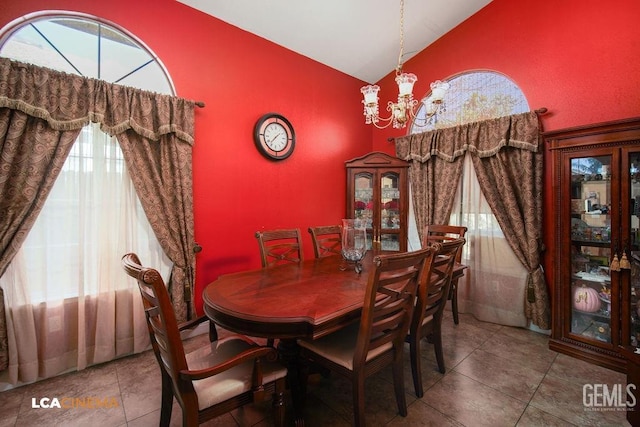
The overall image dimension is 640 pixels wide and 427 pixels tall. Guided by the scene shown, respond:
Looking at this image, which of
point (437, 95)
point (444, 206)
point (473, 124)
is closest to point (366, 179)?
point (444, 206)

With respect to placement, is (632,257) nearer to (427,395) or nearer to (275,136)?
(427,395)

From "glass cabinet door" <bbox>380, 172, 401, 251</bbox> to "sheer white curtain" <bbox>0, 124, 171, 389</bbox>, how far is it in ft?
8.89

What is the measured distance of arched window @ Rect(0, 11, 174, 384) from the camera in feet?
6.43

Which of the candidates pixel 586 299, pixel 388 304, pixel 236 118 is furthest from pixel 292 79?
pixel 586 299

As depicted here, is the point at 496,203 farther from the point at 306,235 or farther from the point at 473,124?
the point at 306,235

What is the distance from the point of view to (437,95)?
192cm

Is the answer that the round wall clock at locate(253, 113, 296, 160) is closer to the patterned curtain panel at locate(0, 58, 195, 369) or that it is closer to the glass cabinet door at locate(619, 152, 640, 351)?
the patterned curtain panel at locate(0, 58, 195, 369)

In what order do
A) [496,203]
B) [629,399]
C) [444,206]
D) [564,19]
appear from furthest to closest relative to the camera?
1. [444,206]
2. [496,203]
3. [564,19]
4. [629,399]

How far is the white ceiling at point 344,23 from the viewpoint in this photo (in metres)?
2.74

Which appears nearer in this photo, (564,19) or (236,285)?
(236,285)

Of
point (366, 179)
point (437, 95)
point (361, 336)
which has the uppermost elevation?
point (437, 95)

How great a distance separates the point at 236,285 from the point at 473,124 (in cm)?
297

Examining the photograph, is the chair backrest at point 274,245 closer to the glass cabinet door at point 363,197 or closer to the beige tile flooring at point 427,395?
the beige tile flooring at point 427,395

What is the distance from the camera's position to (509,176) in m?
2.91
